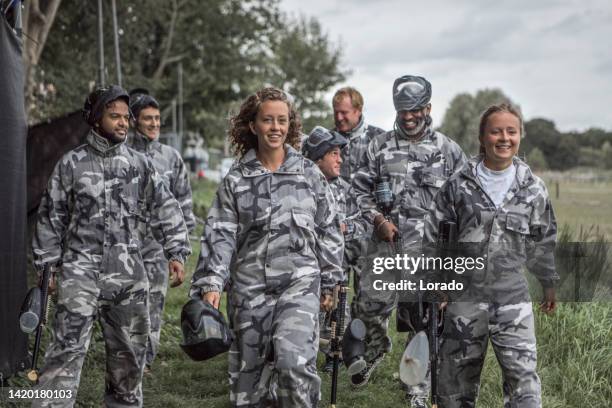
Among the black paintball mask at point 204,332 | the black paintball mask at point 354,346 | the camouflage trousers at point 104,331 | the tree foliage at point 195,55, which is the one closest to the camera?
the black paintball mask at point 204,332

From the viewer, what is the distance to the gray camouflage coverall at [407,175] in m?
6.58

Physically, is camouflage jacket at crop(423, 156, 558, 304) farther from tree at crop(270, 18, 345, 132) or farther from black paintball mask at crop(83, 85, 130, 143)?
tree at crop(270, 18, 345, 132)

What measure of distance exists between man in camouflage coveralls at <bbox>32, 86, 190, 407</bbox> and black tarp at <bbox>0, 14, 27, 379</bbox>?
2.69ft

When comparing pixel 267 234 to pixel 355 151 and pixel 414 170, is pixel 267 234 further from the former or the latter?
pixel 355 151

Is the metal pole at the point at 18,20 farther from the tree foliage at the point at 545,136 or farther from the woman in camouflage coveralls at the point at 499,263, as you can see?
the tree foliage at the point at 545,136

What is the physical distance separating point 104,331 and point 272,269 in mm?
1568

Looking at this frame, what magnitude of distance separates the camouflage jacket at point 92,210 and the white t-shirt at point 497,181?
204 cm

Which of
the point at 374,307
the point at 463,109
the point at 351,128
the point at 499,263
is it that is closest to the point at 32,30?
the point at 351,128

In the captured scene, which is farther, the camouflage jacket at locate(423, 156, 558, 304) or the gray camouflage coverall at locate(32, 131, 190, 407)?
the gray camouflage coverall at locate(32, 131, 190, 407)

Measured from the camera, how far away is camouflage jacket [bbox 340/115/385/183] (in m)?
7.74

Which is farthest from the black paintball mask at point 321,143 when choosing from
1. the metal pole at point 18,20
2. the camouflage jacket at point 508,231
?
the metal pole at point 18,20

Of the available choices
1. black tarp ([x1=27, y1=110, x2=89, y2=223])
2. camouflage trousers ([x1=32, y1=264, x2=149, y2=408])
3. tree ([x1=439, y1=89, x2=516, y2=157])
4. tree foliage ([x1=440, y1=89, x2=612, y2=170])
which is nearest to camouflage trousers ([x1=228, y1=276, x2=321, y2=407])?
camouflage trousers ([x1=32, y1=264, x2=149, y2=408])

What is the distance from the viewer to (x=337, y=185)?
6953 millimetres

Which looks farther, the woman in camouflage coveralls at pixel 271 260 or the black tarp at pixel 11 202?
the black tarp at pixel 11 202
